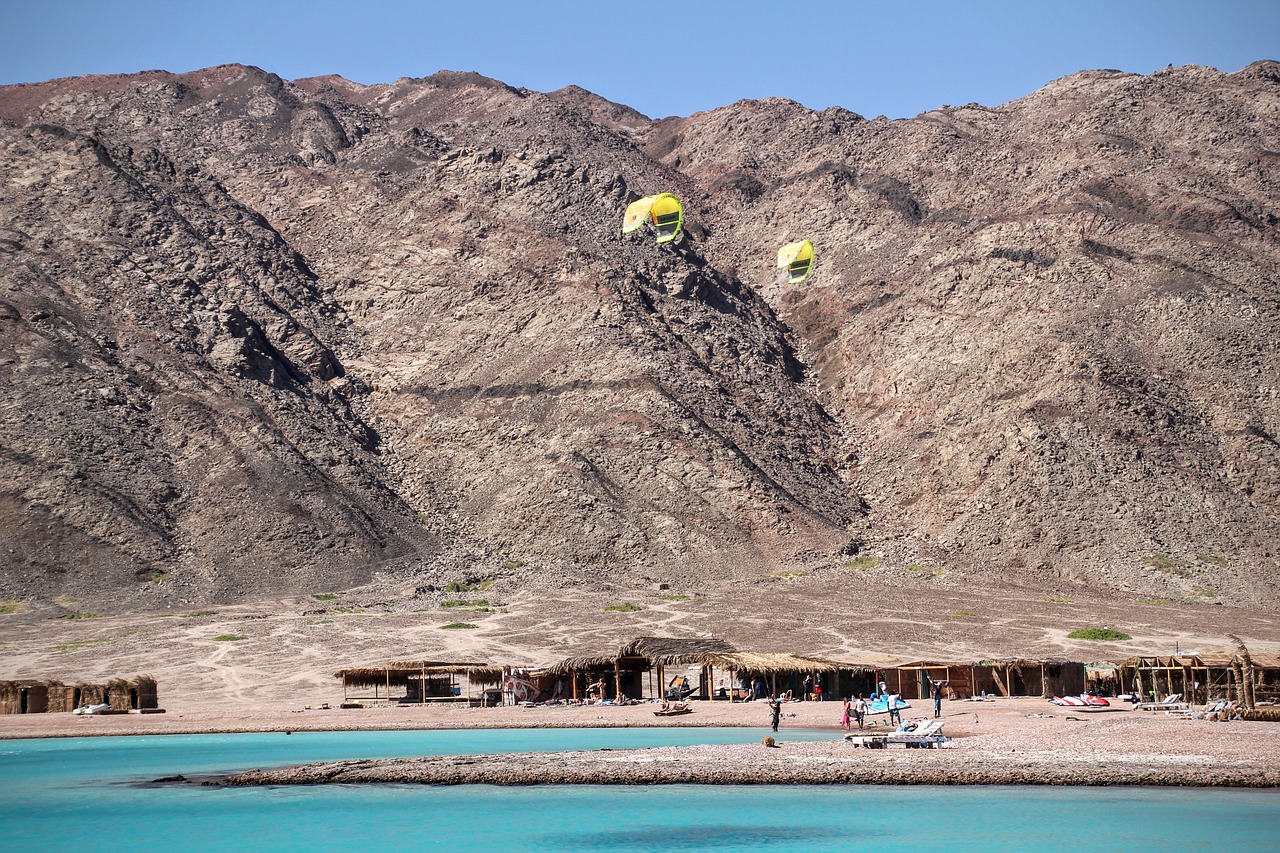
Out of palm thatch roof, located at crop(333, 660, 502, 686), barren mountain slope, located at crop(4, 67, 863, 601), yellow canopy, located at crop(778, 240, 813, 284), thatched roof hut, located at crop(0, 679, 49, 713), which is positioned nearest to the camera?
thatched roof hut, located at crop(0, 679, 49, 713)

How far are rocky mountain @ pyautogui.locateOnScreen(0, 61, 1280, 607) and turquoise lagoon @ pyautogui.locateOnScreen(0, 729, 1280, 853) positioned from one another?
39.8 metres

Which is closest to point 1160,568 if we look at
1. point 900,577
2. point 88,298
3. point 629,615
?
point 900,577

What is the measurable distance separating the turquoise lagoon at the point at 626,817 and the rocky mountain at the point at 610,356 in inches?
1566

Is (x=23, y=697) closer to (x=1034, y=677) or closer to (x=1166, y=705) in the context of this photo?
(x=1034, y=677)

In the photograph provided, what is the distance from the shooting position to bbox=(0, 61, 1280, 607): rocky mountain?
67.6m

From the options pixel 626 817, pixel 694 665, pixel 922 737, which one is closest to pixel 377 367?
pixel 694 665

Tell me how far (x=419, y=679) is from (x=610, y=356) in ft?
125

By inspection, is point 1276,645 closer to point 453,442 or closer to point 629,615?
point 629,615

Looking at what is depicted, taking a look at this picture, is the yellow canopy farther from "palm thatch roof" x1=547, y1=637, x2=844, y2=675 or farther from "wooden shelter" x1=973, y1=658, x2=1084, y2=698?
"palm thatch roof" x1=547, y1=637, x2=844, y2=675

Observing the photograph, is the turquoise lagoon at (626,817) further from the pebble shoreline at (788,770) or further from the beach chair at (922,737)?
the beach chair at (922,737)

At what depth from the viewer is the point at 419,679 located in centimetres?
4547

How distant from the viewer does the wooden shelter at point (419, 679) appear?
4356cm

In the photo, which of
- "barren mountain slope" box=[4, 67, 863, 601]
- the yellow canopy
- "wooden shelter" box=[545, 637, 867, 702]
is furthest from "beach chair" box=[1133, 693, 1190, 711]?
the yellow canopy

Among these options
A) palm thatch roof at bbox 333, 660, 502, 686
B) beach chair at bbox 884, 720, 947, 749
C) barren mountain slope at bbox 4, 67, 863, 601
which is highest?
barren mountain slope at bbox 4, 67, 863, 601
